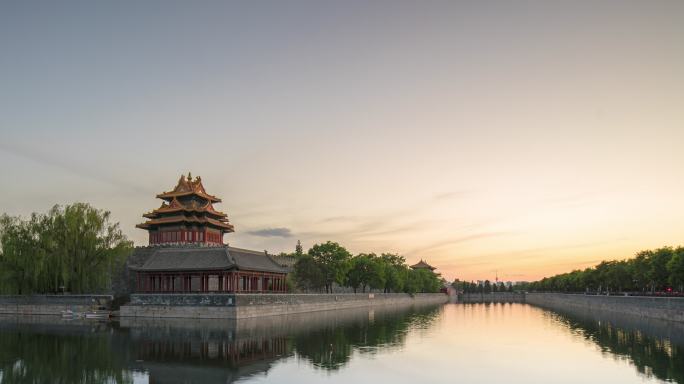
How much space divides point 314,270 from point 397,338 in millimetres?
35457

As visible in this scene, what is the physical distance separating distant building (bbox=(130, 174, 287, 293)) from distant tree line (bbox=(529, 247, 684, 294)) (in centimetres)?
4507

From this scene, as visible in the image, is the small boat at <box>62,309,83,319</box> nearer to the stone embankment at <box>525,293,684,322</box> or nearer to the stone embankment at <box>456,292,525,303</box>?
the stone embankment at <box>525,293,684,322</box>

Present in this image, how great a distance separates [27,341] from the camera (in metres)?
34.7

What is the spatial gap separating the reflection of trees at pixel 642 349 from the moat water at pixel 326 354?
0.05m

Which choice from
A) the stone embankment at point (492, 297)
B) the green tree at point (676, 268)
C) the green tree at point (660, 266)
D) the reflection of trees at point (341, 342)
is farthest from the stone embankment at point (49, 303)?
the stone embankment at point (492, 297)

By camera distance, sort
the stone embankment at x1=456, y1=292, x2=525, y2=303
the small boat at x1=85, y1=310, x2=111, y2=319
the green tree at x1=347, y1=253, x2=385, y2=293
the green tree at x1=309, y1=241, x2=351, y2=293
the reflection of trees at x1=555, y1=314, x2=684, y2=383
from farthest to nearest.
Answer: the stone embankment at x1=456, y1=292, x2=525, y2=303, the green tree at x1=347, y1=253, x2=385, y2=293, the green tree at x1=309, y1=241, x2=351, y2=293, the small boat at x1=85, y1=310, x2=111, y2=319, the reflection of trees at x1=555, y1=314, x2=684, y2=383

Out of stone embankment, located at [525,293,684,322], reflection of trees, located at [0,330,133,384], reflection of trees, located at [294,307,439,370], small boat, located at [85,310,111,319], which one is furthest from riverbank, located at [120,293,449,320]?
stone embankment, located at [525,293,684,322]

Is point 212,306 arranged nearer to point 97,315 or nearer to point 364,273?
point 97,315

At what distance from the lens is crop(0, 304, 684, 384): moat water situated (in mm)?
23438

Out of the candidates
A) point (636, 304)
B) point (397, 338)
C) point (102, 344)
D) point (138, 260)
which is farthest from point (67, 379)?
point (636, 304)

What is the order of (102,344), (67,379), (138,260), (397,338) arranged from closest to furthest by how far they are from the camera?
(67,379)
(102,344)
(397,338)
(138,260)

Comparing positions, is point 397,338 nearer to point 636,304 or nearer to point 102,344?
point 102,344

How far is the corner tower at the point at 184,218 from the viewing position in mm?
71562

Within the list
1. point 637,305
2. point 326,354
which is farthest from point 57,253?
point 637,305
